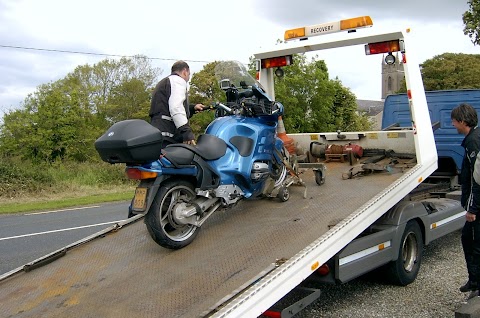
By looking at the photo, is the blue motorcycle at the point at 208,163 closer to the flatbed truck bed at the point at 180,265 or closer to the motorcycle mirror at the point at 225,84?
the motorcycle mirror at the point at 225,84

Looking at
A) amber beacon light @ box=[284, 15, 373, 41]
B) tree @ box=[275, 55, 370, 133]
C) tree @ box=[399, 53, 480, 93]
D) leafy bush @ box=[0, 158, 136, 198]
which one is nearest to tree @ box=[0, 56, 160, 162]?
leafy bush @ box=[0, 158, 136, 198]

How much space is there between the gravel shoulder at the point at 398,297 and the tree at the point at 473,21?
52.7ft

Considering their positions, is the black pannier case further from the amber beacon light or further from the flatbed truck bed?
the amber beacon light

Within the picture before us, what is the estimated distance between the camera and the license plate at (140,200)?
4082mm

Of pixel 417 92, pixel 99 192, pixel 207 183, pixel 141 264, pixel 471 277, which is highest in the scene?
pixel 417 92

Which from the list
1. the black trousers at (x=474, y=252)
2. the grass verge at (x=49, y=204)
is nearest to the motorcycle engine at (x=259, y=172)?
the black trousers at (x=474, y=252)

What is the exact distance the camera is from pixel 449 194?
693cm

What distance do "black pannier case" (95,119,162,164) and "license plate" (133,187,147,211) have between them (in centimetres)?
28

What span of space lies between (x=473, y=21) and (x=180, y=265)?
19646 millimetres

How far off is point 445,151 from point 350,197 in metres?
3.27

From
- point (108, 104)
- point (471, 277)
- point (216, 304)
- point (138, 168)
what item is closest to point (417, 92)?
point (471, 277)

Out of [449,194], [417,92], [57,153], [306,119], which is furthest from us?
[57,153]

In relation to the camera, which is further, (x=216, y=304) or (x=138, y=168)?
(x=138, y=168)

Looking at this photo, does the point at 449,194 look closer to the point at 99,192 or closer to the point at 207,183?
the point at 207,183
